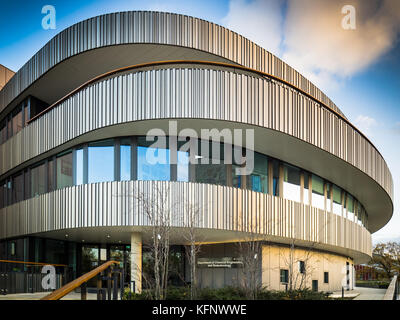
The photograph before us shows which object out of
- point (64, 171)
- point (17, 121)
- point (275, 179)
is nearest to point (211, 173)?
point (275, 179)

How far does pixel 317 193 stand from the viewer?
73.6ft

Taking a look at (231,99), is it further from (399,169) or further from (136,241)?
(399,169)

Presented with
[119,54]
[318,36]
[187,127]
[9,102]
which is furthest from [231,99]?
[9,102]

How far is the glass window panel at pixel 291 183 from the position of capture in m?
20.2

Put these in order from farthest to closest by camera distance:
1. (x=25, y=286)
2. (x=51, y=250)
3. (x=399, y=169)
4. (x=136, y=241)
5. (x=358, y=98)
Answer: (x=399, y=169) → (x=51, y=250) → (x=25, y=286) → (x=136, y=241) → (x=358, y=98)

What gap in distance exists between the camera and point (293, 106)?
17.0m

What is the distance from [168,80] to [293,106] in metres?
5.34

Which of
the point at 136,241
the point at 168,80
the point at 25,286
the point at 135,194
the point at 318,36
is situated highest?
the point at 318,36

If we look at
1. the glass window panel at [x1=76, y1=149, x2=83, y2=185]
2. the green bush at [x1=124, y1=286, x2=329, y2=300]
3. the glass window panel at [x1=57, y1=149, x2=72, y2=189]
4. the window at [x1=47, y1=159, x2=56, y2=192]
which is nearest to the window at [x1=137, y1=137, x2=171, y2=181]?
the glass window panel at [x1=76, y1=149, x2=83, y2=185]

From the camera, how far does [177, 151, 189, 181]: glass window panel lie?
16719 millimetres

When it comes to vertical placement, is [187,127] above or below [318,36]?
below

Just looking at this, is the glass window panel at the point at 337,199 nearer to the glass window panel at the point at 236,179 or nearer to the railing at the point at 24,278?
the glass window panel at the point at 236,179

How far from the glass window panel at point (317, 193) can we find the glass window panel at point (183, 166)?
8462 millimetres
